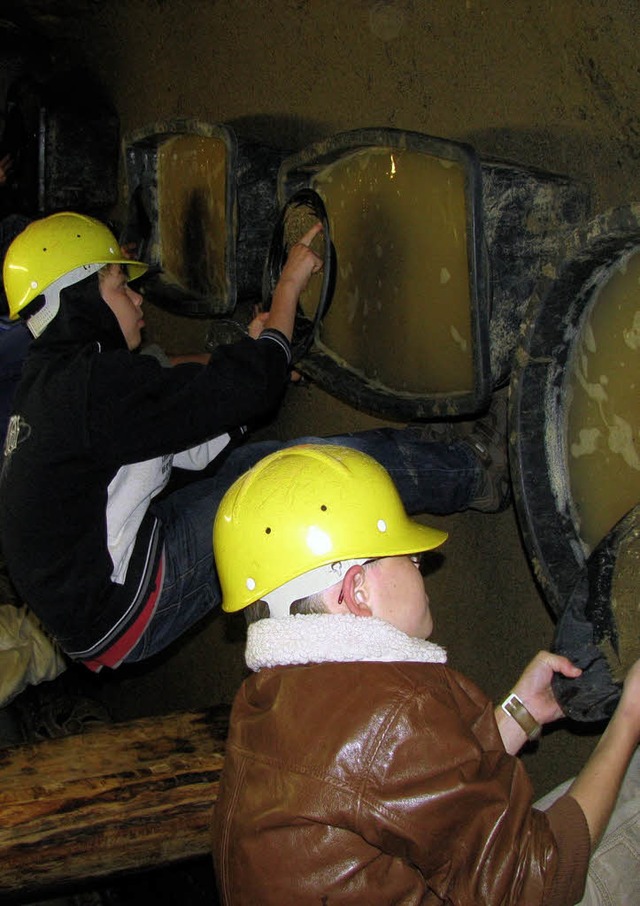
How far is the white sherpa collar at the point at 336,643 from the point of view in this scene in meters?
1.51

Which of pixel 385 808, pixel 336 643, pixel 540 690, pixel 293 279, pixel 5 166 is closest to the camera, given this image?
pixel 385 808

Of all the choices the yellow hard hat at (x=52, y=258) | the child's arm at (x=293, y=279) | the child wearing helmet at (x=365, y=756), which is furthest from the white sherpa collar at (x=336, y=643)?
the yellow hard hat at (x=52, y=258)

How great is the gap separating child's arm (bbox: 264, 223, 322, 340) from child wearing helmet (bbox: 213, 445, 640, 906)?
1.00m

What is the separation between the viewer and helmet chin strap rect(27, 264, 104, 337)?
2.56 m

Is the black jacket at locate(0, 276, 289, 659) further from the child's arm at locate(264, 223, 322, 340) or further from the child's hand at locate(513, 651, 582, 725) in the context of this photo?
the child's hand at locate(513, 651, 582, 725)

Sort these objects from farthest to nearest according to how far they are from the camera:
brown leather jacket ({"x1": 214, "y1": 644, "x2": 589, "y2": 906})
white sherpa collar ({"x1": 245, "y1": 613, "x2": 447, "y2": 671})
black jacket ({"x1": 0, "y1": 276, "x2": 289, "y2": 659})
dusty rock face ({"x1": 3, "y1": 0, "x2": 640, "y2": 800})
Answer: dusty rock face ({"x1": 3, "y1": 0, "x2": 640, "y2": 800})
black jacket ({"x1": 0, "y1": 276, "x2": 289, "y2": 659})
white sherpa collar ({"x1": 245, "y1": 613, "x2": 447, "y2": 671})
brown leather jacket ({"x1": 214, "y1": 644, "x2": 589, "y2": 906})

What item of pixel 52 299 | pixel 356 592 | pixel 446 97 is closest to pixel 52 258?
pixel 52 299

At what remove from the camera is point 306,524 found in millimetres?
1700

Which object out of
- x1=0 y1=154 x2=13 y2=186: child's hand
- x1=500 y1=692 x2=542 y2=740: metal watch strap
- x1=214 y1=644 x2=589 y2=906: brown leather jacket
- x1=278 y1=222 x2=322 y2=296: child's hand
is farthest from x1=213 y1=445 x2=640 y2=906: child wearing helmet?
x1=0 y1=154 x2=13 y2=186: child's hand

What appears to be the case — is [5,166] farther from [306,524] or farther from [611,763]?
[611,763]

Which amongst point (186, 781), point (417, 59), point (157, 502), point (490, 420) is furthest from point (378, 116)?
point (186, 781)

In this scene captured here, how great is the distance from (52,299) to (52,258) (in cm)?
15

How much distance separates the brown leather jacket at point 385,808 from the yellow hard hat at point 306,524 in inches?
9.2

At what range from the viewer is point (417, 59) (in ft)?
9.41
